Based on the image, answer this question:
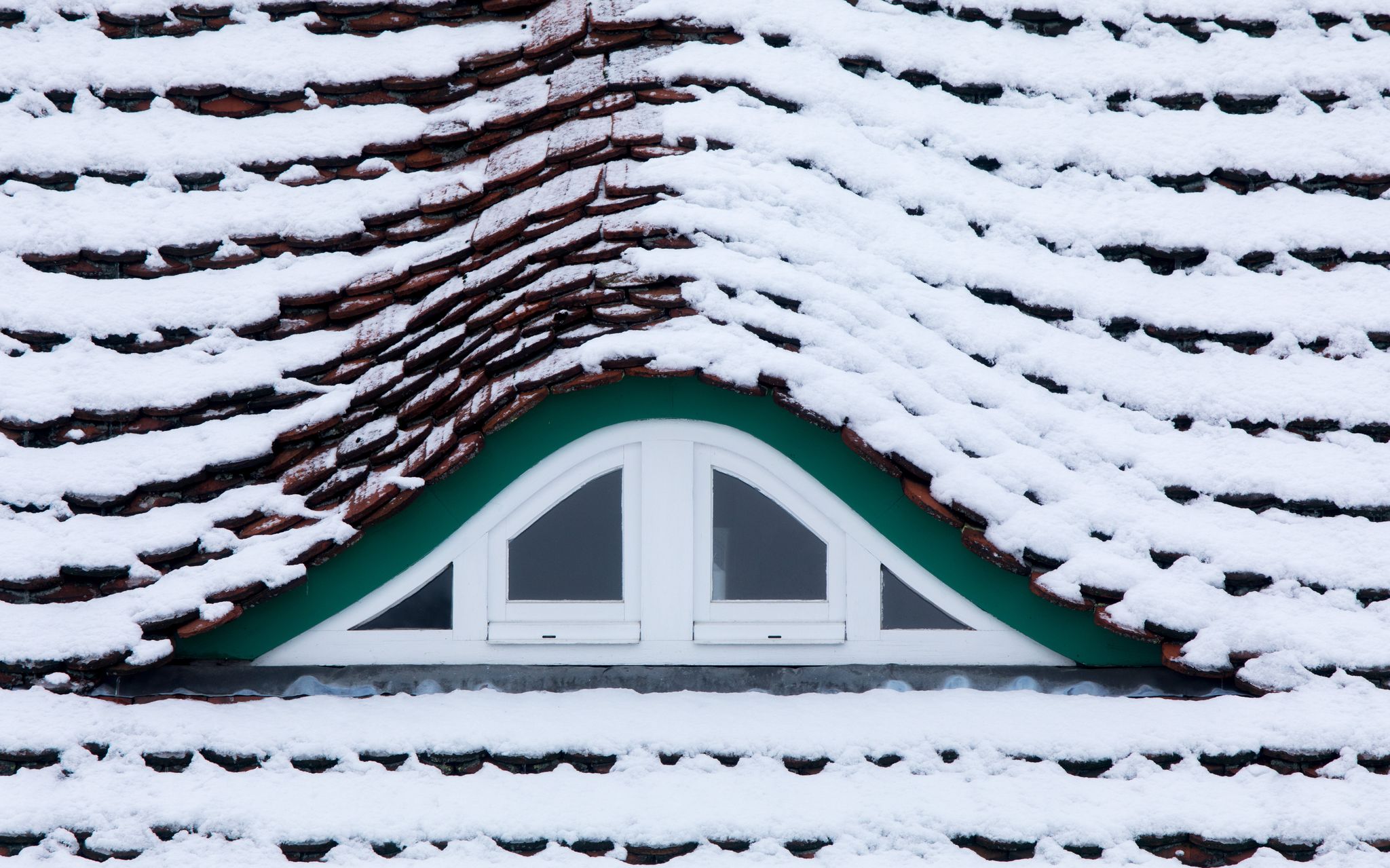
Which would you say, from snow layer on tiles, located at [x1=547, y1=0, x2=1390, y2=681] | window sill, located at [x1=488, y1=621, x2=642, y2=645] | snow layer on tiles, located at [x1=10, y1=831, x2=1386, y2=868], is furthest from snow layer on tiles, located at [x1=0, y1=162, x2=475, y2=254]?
snow layer on tiles, located at [x1=10, y1=831, x2=1386, y2=868]

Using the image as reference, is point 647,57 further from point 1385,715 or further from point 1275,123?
point 1385,715

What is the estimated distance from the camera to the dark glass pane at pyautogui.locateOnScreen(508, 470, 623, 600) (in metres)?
2.89

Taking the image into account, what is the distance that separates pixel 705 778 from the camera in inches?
109

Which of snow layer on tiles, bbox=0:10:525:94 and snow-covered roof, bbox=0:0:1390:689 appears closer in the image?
snow-covered roof, bbox=0:0:1390:689

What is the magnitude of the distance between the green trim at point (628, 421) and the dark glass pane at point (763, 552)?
0.17 meters

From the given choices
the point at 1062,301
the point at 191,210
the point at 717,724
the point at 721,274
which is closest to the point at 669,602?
the point at 717,724

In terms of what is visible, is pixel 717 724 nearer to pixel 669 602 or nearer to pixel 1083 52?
pixel 669 602

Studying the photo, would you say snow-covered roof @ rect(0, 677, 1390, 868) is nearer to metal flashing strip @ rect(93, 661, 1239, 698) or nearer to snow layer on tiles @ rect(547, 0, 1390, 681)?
metal flashing strip @ rect(93, 661, 1239, 698)

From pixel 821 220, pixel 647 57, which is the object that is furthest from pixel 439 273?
pixel 821 220

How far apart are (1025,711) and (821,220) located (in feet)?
4.39

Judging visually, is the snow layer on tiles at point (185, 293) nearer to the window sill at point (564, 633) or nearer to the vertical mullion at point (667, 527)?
the vertical mullion at point (667, 527)

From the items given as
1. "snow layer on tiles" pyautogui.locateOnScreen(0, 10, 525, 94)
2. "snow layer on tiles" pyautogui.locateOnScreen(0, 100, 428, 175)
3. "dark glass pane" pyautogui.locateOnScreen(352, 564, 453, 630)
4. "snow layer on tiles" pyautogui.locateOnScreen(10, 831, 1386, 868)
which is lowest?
"snow layer on tiles" pyautogui.locateOnScreen(10, 831, 1386, 868)

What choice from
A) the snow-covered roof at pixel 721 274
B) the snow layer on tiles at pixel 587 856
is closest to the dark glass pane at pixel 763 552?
the snow-covered roof at pixel 721 274

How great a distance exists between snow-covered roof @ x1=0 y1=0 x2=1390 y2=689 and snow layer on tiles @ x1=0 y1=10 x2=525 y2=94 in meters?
0.01
